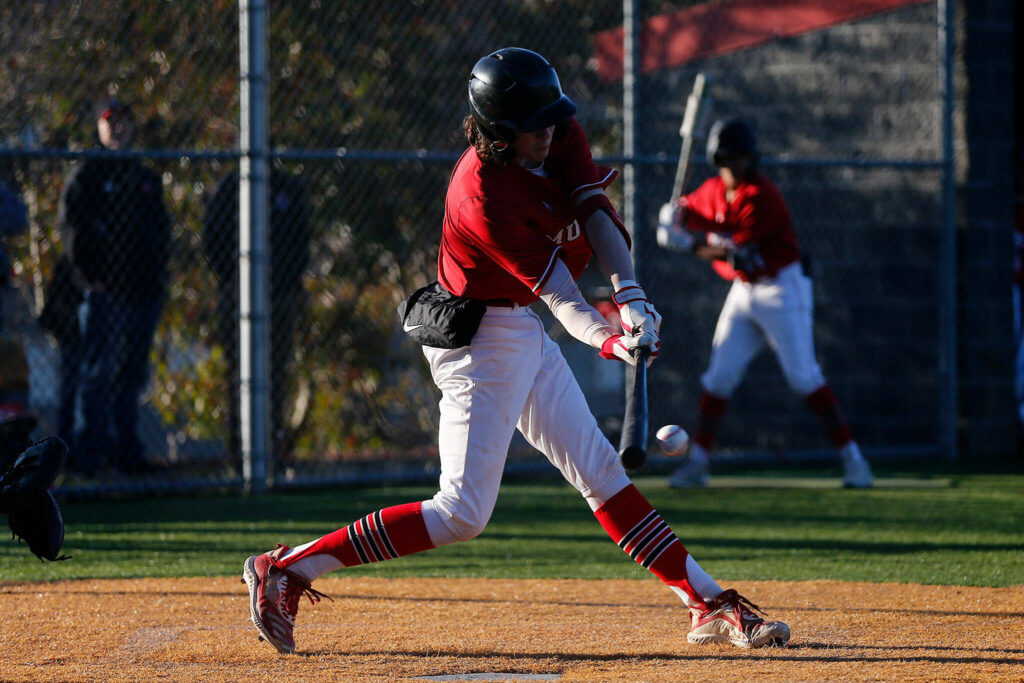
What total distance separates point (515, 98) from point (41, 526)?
2.07m

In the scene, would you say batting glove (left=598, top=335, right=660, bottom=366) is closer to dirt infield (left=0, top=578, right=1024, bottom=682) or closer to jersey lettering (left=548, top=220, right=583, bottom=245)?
jersey lettering (left=548, top=220, right=583, bottom=245)

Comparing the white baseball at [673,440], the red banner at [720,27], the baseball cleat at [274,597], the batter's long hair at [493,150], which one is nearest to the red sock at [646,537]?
the white baseball at [673,440]

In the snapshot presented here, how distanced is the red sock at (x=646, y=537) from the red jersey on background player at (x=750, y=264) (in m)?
3.61

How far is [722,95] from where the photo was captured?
10055mm

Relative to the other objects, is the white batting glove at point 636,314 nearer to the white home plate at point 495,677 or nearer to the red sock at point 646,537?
the red sock at point 646,537

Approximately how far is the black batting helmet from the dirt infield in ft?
10.1

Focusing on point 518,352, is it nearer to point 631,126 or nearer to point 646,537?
point 646,537

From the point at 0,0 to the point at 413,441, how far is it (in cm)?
403

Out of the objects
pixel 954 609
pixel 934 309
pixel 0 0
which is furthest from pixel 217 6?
pixel 954 609

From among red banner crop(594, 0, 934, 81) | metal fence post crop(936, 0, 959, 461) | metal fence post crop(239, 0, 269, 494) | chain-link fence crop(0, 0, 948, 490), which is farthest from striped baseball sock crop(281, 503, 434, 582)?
red banner crop(594, 0, 934, 81)

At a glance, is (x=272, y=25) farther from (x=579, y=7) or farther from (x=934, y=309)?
(x=934, y=309)

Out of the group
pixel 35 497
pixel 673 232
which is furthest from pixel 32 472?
pixel 673 232

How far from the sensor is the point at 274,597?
4023 mm

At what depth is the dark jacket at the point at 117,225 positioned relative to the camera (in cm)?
774
